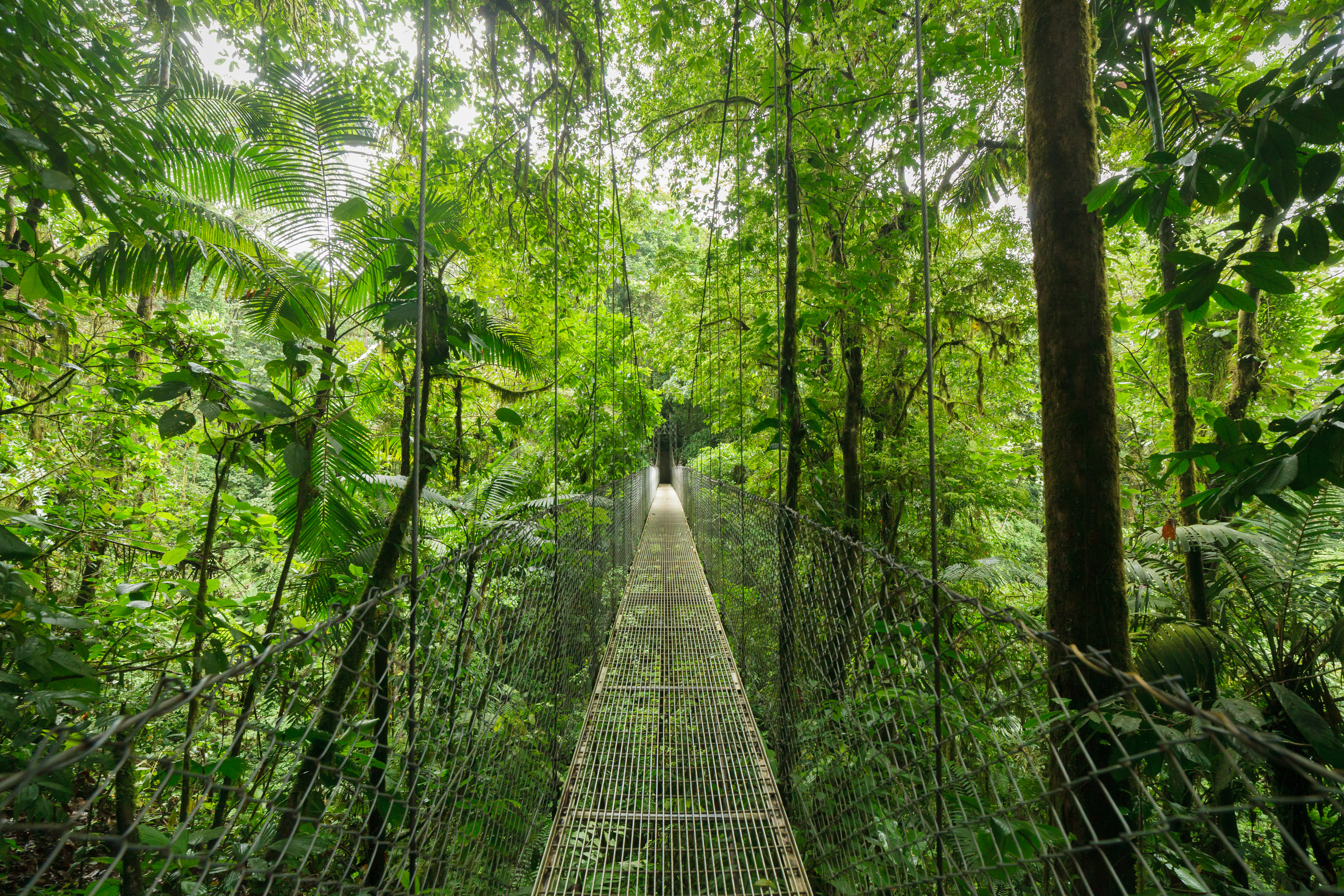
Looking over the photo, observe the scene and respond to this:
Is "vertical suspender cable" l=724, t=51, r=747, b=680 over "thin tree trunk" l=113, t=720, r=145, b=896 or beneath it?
over

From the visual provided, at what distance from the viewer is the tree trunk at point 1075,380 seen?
47.4 inches

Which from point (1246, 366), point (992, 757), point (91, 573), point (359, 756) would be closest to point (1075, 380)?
point (992, 757)

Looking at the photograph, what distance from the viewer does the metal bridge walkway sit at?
153 centimetres

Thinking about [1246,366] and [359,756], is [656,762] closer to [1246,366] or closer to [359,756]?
[359,756]

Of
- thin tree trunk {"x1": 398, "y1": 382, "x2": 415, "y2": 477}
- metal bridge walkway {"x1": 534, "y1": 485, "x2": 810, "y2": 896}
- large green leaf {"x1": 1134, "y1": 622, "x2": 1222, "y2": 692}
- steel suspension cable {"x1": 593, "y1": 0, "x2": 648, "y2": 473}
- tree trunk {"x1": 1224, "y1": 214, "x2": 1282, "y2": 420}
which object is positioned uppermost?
steel suspension cable {"x1": 593, "y1": 0, "x2": 648, "y2": 473}

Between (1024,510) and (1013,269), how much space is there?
230 cm

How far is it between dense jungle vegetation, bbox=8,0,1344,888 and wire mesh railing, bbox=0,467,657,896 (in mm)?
170

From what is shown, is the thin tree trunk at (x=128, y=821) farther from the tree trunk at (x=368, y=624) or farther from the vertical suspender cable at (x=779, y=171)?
the vertical suspender cable at (x=779, y=171)

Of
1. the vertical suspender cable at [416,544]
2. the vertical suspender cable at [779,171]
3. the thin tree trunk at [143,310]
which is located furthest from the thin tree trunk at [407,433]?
the thin tree trunk at [143,310]

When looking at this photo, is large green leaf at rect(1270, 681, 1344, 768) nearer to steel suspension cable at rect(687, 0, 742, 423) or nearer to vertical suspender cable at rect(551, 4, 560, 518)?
vertical suspender cable at rect(551, 4, 560, 518)

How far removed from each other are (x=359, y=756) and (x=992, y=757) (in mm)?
1943

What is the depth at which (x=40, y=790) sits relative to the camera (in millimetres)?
1054

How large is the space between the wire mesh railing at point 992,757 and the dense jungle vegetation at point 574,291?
198 millimetres

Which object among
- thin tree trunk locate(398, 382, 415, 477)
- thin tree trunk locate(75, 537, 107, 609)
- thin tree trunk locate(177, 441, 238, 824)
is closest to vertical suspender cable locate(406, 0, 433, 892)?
thin tree trunk locate(177, 441, 238, 824)
